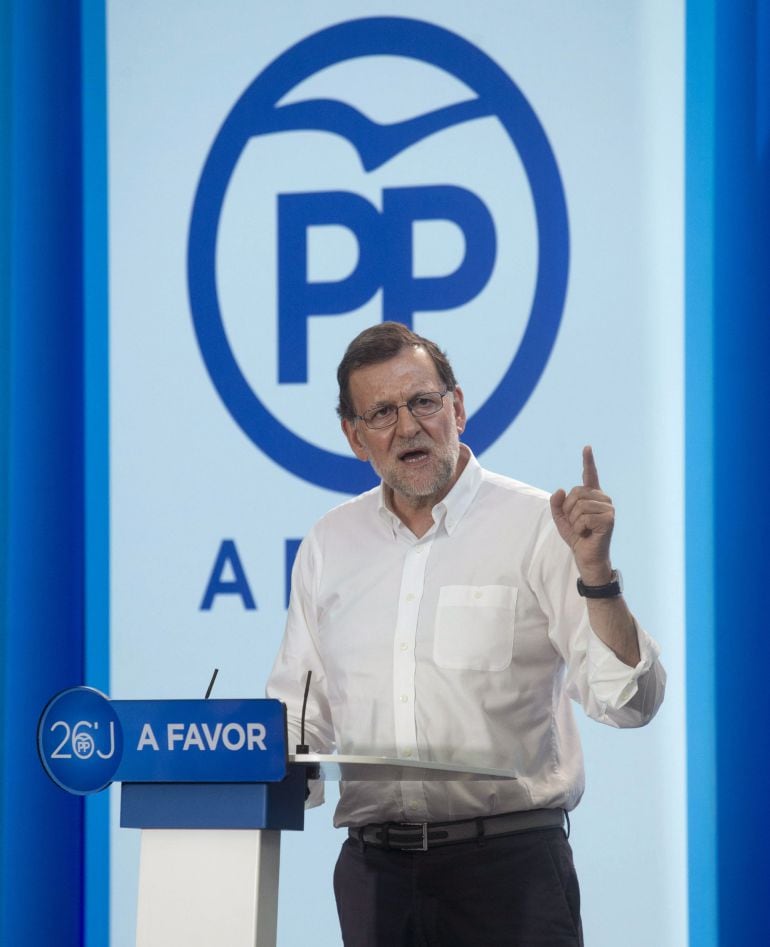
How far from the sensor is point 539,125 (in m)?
3.39

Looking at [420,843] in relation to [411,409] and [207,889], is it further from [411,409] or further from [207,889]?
[411,409]

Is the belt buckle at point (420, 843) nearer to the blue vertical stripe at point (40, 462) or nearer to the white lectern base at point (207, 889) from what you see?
the white lectern base at point (207, 889)

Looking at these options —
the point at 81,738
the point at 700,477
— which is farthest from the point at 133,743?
the point at 700,477

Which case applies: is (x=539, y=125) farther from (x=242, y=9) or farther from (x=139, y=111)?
(x=139, y=111)

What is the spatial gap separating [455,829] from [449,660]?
0.30 metres

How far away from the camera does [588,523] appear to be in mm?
1938

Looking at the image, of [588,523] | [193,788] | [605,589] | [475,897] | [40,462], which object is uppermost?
[40,462]

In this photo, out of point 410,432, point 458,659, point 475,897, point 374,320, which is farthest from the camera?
point 374,320

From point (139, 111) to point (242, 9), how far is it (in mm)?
424

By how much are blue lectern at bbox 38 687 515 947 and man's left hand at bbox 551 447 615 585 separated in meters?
0.44

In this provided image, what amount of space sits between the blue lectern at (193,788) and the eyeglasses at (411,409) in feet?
2.91

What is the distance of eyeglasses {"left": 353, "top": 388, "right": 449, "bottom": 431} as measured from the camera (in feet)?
7.88

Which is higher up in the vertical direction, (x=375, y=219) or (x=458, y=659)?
(x=375, y=219)

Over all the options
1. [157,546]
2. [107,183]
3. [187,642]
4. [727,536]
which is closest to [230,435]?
[157,546]
